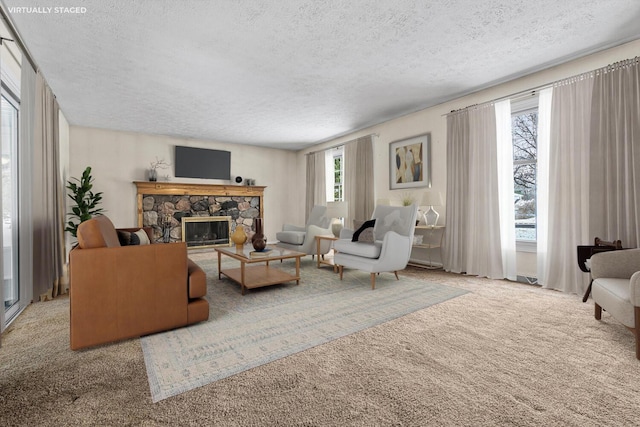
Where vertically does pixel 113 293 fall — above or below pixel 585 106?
below

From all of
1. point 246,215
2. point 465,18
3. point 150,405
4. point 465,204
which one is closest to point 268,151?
point 246,215

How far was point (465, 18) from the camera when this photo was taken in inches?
101

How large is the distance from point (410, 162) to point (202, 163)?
4.59 meters

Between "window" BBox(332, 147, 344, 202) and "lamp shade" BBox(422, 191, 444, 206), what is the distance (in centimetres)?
266

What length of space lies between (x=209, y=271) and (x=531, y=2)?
4523 mm

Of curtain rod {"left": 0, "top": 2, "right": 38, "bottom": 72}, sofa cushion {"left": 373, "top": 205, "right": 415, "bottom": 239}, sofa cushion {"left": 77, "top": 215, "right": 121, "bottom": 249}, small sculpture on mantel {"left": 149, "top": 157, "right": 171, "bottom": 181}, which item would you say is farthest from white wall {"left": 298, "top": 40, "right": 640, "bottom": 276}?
curtain rod {"left": 0, "top": 2, "right": 38, "bottom": 72}

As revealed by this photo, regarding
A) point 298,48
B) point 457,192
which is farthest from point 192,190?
point 457,192

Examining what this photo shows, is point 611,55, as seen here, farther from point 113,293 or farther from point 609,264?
point 113,293

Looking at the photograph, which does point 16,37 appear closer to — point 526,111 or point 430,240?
point 430,240

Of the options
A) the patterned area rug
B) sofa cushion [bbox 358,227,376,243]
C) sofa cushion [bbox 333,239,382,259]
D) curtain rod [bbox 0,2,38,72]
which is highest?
curtain rod [bbox 0,2,38,72]

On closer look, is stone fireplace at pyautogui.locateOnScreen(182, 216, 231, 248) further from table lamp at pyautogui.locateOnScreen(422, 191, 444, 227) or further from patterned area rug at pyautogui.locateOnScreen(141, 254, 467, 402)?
table lamp at pyautogui.locateOnScreen(422, 191, 444, 227)

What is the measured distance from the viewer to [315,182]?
7332mm

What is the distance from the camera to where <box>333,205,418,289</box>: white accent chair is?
3477mm

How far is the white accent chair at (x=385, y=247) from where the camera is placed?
3477 millimetres
